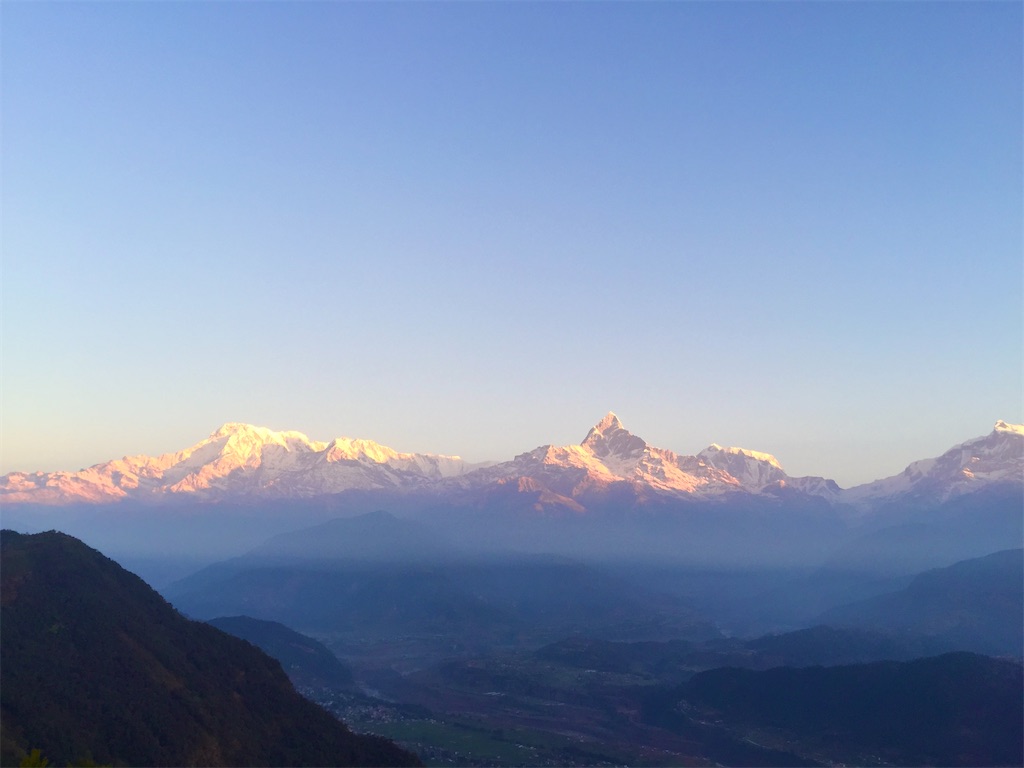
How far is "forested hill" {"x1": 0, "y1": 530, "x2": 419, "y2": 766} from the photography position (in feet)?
372

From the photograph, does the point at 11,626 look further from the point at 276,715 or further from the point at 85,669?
the point at 276,715

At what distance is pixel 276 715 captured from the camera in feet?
459

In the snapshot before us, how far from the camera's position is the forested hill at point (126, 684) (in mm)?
113500

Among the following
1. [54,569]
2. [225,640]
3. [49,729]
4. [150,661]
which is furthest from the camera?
[225,640]

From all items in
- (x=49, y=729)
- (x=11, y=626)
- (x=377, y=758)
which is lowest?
(x=377, y=758)

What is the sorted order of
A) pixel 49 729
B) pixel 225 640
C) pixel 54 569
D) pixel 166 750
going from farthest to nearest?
pixel 225 640 < pixel 54 569 < pixel 166 750 < pixel 49 729

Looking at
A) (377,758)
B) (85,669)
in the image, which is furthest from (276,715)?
(85,669)

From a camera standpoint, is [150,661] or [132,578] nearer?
[150,661]

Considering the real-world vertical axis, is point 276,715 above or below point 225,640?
below

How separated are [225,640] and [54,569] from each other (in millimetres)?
29604

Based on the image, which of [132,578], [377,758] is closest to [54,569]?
[132,578]

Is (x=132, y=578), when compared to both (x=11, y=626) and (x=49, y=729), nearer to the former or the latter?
(x=11, y=626)

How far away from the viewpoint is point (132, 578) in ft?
526

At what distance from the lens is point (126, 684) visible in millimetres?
125562
